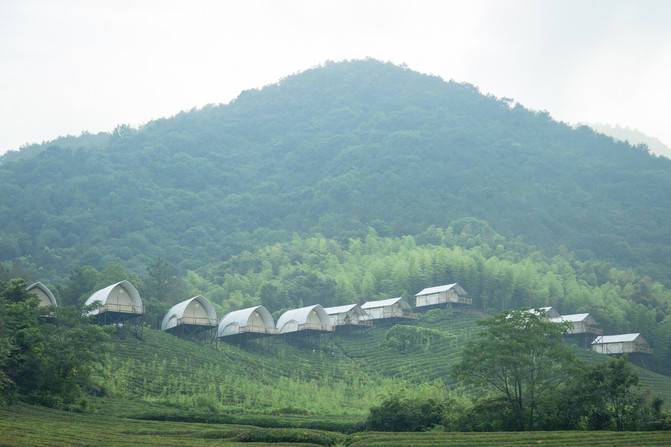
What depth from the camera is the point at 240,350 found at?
5672 cm

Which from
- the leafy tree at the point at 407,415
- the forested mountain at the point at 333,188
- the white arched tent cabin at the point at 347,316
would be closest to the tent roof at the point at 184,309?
the white arched tent cabin at the point at 347,316

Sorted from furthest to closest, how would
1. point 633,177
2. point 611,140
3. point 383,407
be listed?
1. point 611,140
2. point 633,177
3. point 383,407

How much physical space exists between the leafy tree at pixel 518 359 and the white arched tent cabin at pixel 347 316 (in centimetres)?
3525

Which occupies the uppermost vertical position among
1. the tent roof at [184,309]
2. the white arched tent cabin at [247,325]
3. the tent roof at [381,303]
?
the tent roof at [381,303]

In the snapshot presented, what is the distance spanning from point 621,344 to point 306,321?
98.7 ft

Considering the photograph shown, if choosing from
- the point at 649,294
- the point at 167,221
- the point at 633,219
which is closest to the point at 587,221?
the point at 633,219

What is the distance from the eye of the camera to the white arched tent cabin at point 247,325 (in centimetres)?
5875

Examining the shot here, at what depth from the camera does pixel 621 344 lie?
67.2 m

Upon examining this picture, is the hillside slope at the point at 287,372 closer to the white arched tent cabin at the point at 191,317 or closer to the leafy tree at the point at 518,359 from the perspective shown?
the white arched tent cabin at the point at 191,317

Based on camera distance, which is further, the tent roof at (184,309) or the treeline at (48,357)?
the tent roof at (184,309)

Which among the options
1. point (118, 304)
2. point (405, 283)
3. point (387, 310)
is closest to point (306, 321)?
point (387, 310)

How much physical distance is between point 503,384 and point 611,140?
14843 cm

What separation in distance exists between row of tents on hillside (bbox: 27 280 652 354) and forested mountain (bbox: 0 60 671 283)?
40.4 metres

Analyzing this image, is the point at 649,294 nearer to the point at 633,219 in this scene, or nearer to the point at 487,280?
the point at 487,280
